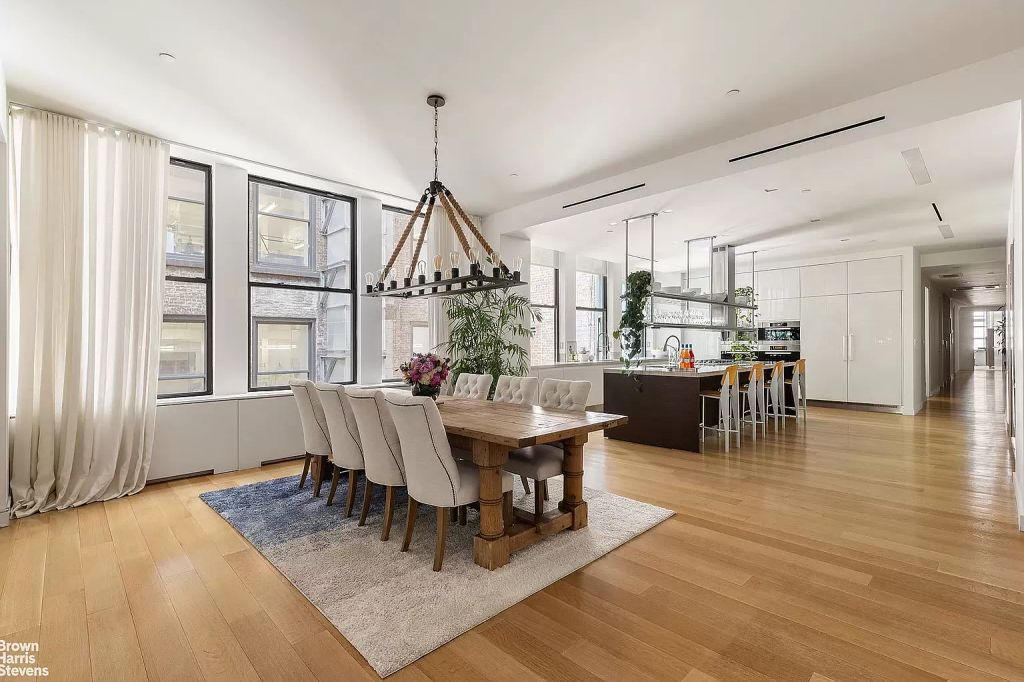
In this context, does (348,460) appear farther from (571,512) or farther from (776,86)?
(776,86)

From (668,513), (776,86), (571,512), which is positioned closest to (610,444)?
(668,513)

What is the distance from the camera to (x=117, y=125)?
13.2 ft

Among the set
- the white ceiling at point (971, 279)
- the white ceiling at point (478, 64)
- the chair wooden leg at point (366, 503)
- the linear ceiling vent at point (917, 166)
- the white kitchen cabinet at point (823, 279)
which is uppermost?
the white ceiling at point (478, 64)

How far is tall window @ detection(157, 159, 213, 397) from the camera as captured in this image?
470 centimetres

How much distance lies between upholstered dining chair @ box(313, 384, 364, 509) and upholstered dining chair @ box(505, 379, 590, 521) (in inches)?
41.7

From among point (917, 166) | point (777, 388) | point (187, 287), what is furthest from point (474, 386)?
point (777, 388)

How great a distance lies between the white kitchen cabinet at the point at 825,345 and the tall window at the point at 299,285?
777cm

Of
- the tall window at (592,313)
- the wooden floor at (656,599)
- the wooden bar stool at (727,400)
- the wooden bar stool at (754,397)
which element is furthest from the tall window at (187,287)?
the tall window at (592,313)

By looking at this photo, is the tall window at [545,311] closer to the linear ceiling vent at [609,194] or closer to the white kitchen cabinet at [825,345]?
the linear ceiling vent at [609,194]

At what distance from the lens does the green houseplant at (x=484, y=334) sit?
6.16 meters

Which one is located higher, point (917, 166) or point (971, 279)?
point (917, 166)

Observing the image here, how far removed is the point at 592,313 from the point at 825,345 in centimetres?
414

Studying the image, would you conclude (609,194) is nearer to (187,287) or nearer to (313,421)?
(313,421)

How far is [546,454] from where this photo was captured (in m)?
3.25
